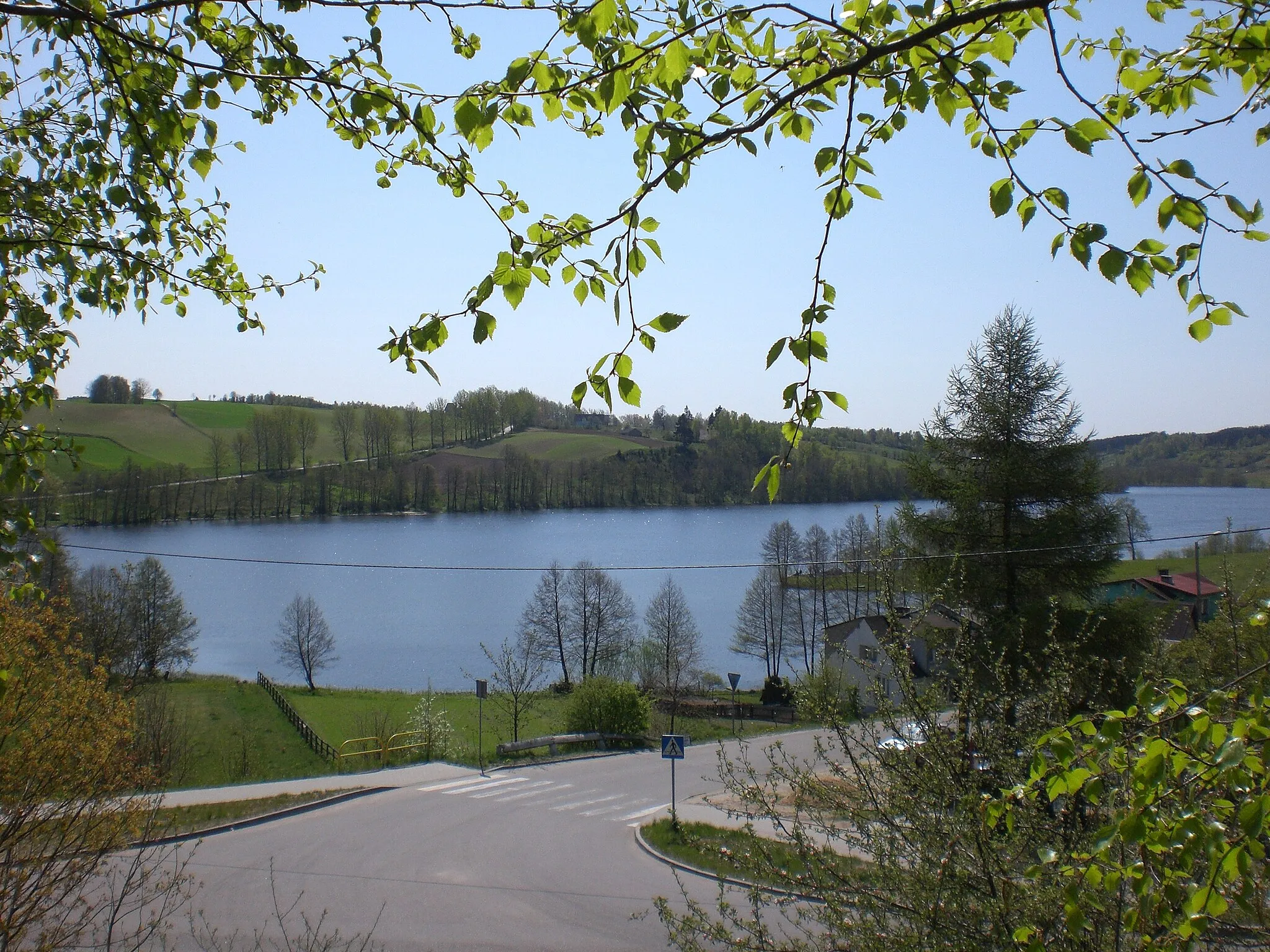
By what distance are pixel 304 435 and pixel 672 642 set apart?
235 feet

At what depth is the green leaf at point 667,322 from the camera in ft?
5.71

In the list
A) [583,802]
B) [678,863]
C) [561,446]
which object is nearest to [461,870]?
[678,863]

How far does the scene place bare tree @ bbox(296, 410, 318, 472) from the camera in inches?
3858

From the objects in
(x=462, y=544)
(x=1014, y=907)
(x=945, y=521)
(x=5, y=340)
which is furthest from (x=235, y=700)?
(x=1014, y=907)

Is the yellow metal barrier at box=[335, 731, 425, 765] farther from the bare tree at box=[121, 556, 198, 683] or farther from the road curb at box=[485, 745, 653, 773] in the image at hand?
the bare tree at box=[121, 556, 198, 683]

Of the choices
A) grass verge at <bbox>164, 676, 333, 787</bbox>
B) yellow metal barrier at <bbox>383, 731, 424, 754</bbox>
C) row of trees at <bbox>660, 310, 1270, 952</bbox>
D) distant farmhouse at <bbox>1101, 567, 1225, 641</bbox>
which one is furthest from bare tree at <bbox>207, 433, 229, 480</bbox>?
row of trees at <bbox>660, 310, 1270, 952</bbox>

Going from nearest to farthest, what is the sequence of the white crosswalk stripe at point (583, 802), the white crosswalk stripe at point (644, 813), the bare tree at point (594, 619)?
the white crosswalk stripe at point (644, 813) → the white crosswalk stripe at point (583, 802) → the bare tree at point (594, 619)

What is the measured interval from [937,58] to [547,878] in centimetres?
1259

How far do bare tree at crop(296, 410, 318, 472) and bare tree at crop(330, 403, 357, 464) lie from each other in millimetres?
4400

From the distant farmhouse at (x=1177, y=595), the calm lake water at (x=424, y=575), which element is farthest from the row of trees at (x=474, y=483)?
the distant farmhouse at (x=1177, y=595)

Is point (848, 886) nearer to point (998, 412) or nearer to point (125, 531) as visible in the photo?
point (998, 412)

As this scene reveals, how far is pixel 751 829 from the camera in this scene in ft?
12.3

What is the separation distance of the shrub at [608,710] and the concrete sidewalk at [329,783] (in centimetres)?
563

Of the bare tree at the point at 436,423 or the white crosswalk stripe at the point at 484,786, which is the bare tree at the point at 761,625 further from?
the bare tree at the point at 436,423
